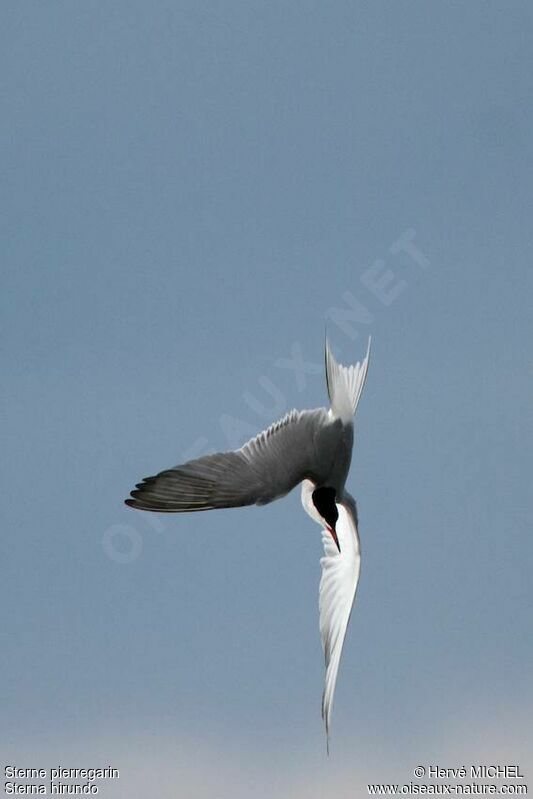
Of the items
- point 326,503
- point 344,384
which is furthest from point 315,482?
point 344,384

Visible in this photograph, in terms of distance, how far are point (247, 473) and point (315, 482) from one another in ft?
3.76

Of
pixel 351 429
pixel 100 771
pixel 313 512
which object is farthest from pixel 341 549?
pixel 100 771

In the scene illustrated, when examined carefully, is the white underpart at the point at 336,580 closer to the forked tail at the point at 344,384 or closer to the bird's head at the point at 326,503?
the bird's head at the point at 326,503

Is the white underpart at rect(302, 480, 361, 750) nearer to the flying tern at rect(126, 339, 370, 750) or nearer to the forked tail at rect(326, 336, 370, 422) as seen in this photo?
the flying tern at rect(126, 339, 370, 750)

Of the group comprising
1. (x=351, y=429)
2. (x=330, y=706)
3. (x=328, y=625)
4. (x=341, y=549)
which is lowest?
(x=330, y=706)

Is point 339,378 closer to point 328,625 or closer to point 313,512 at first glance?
point 313,512

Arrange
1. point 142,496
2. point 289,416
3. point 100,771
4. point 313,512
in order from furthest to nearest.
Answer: point 100,771 → point 313,512 → point 289,416 → point 142,496

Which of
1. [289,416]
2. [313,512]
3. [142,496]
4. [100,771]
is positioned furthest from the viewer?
[100,771]

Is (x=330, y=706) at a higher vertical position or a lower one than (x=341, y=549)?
lower

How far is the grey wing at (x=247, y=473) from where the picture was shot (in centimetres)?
1090

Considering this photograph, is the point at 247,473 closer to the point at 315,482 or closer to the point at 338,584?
the point at 315,482

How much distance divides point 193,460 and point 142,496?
59 centimetres

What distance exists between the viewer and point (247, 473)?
11.3 meters

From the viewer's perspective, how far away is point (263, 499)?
37.4ft
